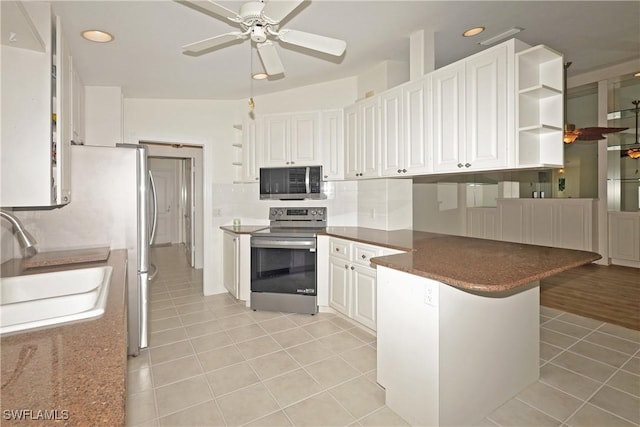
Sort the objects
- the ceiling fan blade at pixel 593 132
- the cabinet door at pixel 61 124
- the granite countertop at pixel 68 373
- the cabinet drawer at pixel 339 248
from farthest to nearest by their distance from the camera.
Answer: the ceiling fan blade at pixel 593 132 < the cabinet drawer at pixel 339 248 < the cabinet door at pixel 61 124 < the granite countertop at pixel 68 373

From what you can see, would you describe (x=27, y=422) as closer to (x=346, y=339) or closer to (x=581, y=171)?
(x=346, y=339)

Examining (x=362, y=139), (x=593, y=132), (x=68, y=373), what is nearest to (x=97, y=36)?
(x=362, y=139)

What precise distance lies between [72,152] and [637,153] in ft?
24.3

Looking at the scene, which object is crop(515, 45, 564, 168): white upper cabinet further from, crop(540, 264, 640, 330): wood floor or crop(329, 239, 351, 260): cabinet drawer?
crop(540, 264, 640, 330): wood floor

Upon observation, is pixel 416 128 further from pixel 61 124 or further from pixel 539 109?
pixel 61 124

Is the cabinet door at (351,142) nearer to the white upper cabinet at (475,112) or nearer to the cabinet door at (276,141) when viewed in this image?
the cabinet door at (276,141)

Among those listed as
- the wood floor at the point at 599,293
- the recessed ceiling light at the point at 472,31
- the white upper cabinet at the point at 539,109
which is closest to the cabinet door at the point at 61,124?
the white upper cabinet at the point at 539,109

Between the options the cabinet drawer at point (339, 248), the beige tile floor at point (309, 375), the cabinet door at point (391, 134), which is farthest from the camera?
the cabinet drawer at point (339, 248)

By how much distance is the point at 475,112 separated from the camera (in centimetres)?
236

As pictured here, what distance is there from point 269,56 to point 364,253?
5.85ft

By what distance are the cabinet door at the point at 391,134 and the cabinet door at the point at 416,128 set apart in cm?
6

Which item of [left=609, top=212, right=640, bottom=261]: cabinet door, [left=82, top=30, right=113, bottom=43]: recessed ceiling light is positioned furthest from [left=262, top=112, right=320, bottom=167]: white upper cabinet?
[left=609, top=212, right=640, bottom=261]: cabinet door

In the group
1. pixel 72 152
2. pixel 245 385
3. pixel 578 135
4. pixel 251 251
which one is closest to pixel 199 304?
pixel 251 251

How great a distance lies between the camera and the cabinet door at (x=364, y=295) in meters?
2.92
